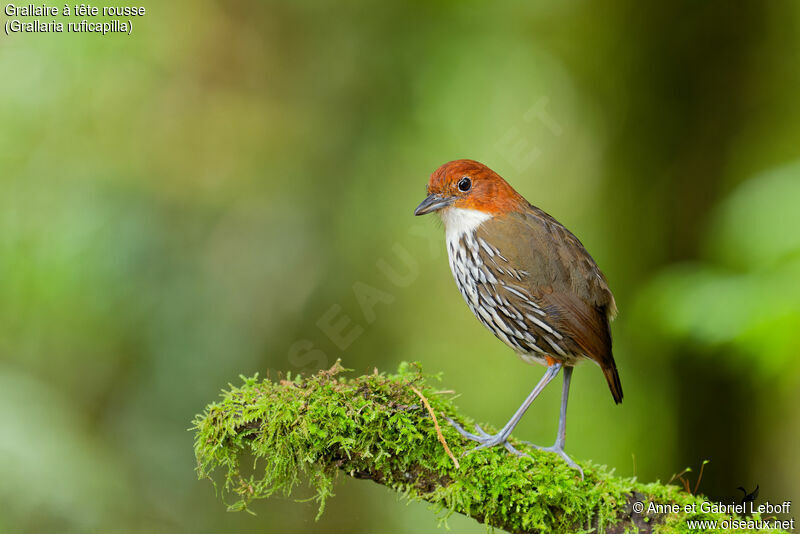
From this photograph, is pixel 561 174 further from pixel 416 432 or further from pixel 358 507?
pixel 416 432

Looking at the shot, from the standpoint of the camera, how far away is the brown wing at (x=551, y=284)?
2.79 meters

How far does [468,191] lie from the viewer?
292 cm

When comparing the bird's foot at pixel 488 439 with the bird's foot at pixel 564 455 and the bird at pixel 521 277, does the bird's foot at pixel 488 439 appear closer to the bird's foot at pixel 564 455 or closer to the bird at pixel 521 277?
the bird at pixel 521 277

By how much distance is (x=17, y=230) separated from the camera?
487 centimetres

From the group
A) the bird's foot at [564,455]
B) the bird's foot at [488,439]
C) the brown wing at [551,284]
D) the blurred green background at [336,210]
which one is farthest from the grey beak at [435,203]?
the blurred green background at [336,210]

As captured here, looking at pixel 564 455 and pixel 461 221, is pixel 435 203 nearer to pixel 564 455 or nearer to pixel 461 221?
pixel 461 221

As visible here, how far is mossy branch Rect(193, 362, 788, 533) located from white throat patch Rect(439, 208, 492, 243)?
719mm

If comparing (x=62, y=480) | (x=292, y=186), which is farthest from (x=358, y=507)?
(x=292, y=186)

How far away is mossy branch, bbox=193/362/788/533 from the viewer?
2.50 meters

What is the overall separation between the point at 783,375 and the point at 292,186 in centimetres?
356

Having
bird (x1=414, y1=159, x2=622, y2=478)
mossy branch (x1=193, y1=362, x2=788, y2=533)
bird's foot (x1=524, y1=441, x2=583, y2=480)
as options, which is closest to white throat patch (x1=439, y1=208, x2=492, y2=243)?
bird (x1=414, y1=159, x2=622, y2=478)

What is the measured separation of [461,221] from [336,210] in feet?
9.08

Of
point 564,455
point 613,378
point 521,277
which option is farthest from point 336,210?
point 564,455

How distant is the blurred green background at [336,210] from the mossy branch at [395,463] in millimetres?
1879
